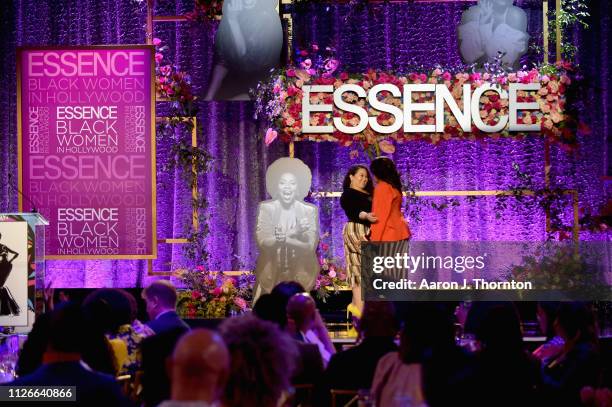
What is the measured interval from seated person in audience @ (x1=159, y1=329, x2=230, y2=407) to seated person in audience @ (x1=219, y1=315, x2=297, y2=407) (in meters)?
0.62

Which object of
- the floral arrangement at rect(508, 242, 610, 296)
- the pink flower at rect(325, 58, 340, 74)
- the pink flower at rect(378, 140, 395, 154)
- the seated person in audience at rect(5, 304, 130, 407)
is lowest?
the floral arrangement at rect(508, 242, 610, 296)

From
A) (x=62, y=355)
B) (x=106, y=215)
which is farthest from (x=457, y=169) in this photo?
(x=62, y=355)

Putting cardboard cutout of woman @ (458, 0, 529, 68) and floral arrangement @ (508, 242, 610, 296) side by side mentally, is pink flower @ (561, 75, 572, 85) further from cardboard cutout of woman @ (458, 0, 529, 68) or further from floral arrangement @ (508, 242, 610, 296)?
floral arrangement @ (508, 242, 610, 296)

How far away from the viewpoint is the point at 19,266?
5.66 metres

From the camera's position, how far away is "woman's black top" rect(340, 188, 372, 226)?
25.7 feet

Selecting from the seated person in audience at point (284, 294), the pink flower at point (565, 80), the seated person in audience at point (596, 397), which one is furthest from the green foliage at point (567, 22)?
the seated person in audience at point (596, 397)

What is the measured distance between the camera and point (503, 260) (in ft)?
29.3

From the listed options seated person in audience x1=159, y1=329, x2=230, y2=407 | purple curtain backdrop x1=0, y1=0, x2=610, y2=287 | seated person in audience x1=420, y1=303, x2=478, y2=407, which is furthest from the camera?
purple curtain backdrop x1=0, y1=0, x2=610, y2=287

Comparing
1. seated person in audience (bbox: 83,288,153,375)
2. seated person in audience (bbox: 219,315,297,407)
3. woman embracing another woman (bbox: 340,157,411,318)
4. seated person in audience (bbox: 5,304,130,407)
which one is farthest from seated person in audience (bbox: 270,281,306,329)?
woman embracing another woman (bbox: 340,157,411,318)

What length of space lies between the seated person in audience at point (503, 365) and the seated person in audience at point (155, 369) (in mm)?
1079

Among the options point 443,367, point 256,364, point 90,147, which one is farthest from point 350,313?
point 256,364

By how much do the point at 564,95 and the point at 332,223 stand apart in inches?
98.7

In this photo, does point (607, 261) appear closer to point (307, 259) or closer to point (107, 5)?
point (307, 259)

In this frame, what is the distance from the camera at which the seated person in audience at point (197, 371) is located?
5.63 ft
